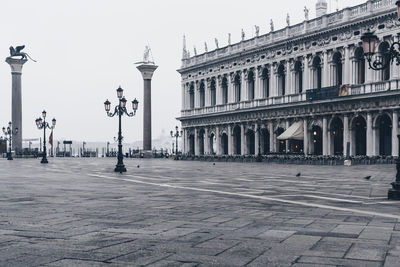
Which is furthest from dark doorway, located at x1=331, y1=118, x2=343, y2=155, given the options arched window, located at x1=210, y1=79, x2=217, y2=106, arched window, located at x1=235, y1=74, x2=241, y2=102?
arched window, located at x1=210, y1=79, x2=217, y2=106

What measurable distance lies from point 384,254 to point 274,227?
6.54 ft

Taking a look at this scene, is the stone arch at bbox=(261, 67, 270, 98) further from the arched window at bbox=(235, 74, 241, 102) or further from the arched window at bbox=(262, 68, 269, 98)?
the arched window at bbox=(235, 74, 241, 102)

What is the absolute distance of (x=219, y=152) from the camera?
5956cm

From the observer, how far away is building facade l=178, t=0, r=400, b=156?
1570 inches

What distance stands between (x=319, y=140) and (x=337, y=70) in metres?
6.04

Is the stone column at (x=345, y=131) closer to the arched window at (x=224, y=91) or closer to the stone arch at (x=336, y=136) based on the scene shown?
the stone arch at (x=336, y=136)

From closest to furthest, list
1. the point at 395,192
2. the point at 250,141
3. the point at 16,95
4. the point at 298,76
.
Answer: the point at 395,192 < the point at 298,76 < the point at 250,141 < the point at 16,95

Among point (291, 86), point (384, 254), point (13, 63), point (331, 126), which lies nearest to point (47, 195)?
point (384, 254)

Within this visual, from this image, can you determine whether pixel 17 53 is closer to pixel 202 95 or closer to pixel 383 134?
pixel 202 95

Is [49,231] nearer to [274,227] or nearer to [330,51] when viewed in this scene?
[274,227]

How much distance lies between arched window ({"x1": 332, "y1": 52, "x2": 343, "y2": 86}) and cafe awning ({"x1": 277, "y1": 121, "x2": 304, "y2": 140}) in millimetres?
4940

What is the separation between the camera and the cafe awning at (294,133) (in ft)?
152

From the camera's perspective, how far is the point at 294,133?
153 feet

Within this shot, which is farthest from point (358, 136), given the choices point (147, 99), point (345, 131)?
point (147, 99)
